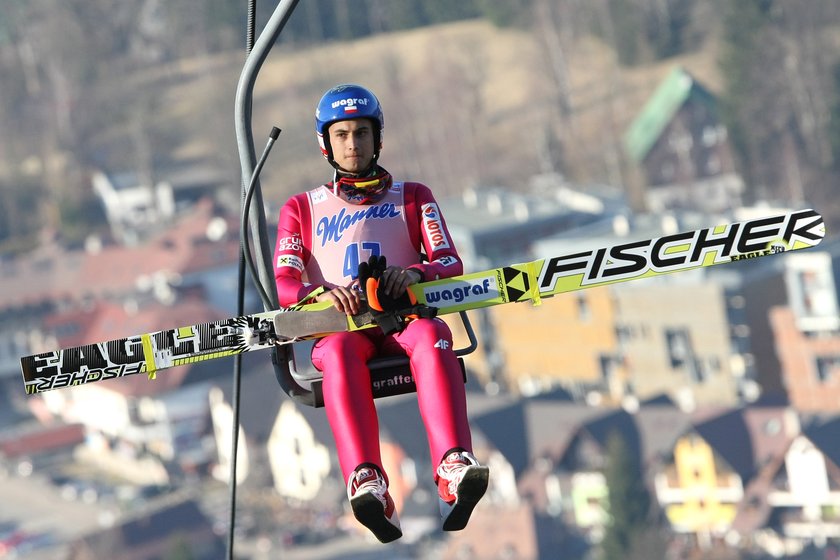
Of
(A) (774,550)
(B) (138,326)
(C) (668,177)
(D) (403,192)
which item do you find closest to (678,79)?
(C) (668,177)

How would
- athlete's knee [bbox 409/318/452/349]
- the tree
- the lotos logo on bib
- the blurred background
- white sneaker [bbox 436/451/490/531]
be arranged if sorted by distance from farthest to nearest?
the blurred background → the tree → the lotos logo on bib → athlete's knee [bbox 409/318/452/349] → white sneaker [bbox 436/451/490/531]

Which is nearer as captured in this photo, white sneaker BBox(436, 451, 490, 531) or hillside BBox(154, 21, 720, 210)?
white sneaker BBox(436, 451, 490, 531)

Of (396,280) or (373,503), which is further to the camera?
(396,280)

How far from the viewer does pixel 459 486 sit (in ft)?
19.8

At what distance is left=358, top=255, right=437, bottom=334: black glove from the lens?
6367 mm

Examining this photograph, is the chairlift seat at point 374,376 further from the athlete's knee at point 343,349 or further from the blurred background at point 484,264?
the blurred background at point 484,264

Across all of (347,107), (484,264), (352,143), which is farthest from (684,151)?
(347,107)

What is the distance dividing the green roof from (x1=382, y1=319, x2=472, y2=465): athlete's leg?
229 ft

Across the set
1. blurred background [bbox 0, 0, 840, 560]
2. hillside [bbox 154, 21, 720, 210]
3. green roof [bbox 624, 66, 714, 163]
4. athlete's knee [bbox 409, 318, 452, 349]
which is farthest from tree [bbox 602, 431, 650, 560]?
athlete's knee [bbox 409, 318, 452, 349]

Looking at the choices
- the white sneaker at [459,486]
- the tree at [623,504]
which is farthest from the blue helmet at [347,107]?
the tree at [623,504]

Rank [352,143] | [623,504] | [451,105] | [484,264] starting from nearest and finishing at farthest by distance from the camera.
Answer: [352,143], [623,504], [484,264], [451,105]

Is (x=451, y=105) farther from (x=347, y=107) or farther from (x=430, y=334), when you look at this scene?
(x=430, y=334)

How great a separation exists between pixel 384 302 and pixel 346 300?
0.16m

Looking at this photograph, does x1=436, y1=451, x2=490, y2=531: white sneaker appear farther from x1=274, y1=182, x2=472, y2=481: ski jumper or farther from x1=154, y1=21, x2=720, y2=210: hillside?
x1=154, y1=21, x2=720, y2=210: hillside
